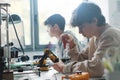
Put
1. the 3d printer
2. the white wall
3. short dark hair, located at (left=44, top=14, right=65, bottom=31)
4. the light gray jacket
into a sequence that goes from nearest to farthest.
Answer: the light gray jacket → the 3d printer → short dark hair, located at (left=44, top=14, right=65, bottom=31) → the white wall

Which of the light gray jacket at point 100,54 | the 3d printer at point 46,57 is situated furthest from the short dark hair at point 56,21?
the light gray jacket at point 100,54

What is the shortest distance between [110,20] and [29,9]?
4.97 feet

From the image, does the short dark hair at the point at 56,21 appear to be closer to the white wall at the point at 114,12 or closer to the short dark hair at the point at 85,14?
the white wall at the point at 114,12

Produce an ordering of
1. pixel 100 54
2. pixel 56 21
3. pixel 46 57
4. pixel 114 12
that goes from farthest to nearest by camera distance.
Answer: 1. pixel 114 12
2. pixel 56 21
3. pixel 46 57
4. pixel 100 54

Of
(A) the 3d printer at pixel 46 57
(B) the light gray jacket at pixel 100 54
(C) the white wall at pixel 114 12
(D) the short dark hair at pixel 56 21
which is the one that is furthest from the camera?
(C) the white wall at pixel 114 12

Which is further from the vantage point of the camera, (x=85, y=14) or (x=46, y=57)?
(x=46, y=57)

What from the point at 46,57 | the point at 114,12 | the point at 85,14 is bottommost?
the point at 46,57

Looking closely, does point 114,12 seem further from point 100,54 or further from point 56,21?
point 100,54

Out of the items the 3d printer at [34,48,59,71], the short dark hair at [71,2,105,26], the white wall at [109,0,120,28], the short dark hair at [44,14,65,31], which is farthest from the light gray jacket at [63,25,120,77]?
the white wall at [109,0,120,28]

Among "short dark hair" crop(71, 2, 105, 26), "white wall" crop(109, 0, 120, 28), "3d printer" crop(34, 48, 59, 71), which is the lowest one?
"3d printer" crop(34, 48, 59, 71)

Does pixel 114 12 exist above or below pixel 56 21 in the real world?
above

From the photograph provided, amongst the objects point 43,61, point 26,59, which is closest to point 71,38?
point 43,61

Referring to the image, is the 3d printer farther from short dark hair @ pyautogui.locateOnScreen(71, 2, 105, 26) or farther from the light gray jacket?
short dark hair @ pyautogui.locateOnScreen(71, 2, 105, 26)

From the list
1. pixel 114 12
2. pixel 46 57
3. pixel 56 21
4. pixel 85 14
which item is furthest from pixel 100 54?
pixel 114 12
